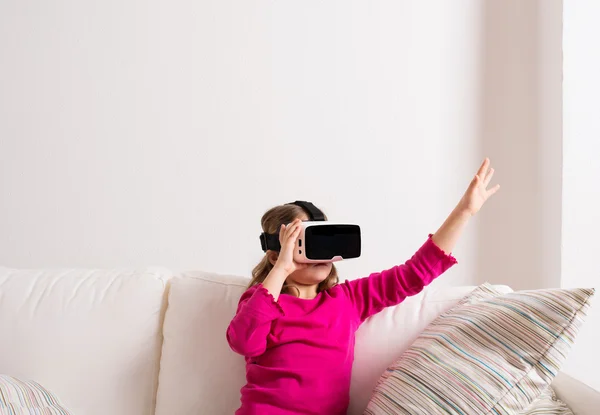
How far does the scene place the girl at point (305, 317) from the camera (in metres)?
1.31

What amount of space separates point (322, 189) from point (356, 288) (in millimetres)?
584

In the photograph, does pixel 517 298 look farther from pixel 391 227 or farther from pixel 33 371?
pixel 33 371

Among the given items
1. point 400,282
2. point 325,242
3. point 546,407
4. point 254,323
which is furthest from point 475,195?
point 254,323

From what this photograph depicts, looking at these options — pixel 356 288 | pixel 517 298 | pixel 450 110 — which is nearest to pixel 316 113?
pixel 450 110

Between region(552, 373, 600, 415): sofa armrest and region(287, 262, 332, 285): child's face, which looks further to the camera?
region(287, 262, 332, 285): child's face

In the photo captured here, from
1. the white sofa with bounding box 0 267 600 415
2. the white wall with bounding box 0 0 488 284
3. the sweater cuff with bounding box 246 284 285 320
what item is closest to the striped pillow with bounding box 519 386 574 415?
the white sofa with bounding box 0 267 600 415

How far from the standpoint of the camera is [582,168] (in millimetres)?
1815

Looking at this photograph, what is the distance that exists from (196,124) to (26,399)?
989mm

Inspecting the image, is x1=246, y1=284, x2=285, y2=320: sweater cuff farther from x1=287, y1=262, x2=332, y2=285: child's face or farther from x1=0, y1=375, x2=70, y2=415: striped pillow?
x1=0, y1=375, x2=70, y2=415: striped pillow

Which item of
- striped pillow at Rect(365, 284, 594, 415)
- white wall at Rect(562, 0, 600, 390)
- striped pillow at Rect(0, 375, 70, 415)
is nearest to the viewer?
striped pillow at Rect(365, 284, 594, 415)

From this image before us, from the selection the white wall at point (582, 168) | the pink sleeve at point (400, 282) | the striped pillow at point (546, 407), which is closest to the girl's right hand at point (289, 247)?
the pink sleeve at point (400, 282)

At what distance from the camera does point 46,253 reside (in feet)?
6.63

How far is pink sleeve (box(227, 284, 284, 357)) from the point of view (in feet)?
4.26

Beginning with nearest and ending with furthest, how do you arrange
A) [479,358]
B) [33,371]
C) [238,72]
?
[479,358] < [33,371] < [238,72]
